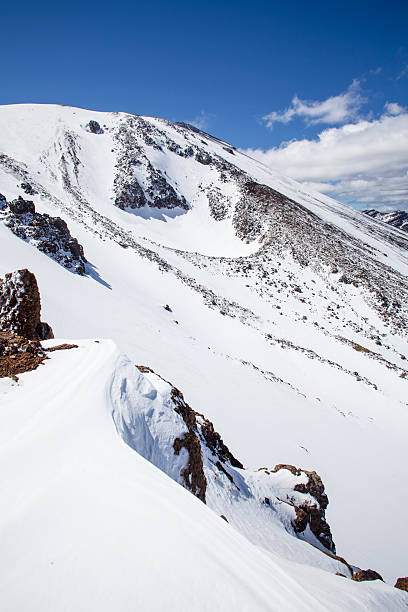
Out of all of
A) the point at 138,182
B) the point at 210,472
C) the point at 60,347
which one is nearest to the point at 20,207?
the point at 60,347

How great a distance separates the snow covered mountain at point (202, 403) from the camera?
8.20 feet

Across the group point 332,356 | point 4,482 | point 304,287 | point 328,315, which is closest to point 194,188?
point 304,287

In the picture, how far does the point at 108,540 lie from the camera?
237cm

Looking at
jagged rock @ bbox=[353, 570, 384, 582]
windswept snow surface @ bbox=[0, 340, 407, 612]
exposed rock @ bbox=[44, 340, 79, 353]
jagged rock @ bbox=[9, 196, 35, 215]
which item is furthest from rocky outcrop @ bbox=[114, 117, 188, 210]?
jagged rock @ bbox=[353, 570, 384, 582]

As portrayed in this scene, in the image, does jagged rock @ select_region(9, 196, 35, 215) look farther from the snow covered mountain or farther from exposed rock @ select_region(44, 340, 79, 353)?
exposed rock @ select_region(44, 340, 79, 353)

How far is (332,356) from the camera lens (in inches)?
1016

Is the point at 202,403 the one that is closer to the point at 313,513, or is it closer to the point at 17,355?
the point at 313,513

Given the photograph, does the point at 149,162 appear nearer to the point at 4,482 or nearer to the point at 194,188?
the point at 194,188

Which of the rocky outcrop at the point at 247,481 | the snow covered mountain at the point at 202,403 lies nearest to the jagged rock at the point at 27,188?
the snow covered mountain at the point at 202,403

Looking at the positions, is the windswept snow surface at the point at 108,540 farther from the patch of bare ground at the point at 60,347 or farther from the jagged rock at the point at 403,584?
the jagged rock at the point at 403,584

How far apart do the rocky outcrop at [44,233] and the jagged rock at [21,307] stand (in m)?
11.6

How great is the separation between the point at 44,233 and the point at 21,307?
14.9m

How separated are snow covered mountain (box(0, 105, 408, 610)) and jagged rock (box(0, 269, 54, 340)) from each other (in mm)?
2946

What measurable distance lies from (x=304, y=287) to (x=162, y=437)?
34813 mm
